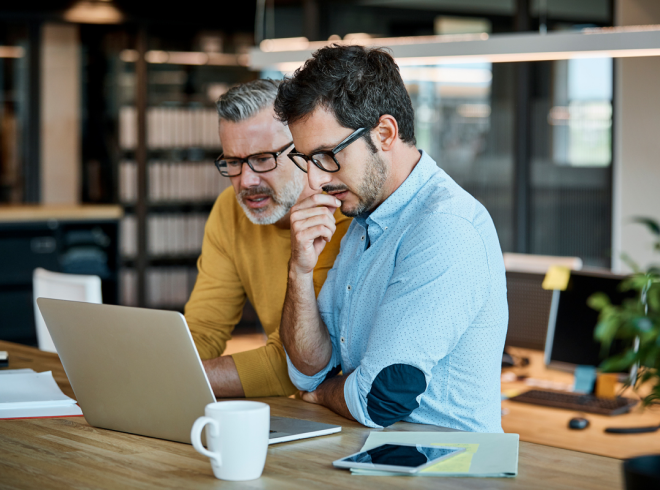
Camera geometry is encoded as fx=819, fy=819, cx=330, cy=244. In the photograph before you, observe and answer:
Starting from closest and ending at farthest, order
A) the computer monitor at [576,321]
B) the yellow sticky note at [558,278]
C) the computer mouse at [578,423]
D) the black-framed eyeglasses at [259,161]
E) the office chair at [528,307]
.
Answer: the black-framed eyeglasses at [259,161], the computer mouse at [578,423], the computer monitor at [576,321], the yellow sticky note at [558,278], the office chair at [528,307]

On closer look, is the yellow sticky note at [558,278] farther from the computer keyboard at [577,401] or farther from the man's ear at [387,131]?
the man's ear at [387,131]

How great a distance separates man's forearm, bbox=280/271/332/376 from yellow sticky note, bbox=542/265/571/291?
5.30ft

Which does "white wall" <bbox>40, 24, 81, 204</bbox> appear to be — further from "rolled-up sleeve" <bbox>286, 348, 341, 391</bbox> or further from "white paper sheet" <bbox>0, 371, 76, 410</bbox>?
"rolled-up sleeve" <bbox>286, 348, 341, 391</bbox>

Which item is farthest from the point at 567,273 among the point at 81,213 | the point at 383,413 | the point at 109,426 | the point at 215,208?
the point at 81,213

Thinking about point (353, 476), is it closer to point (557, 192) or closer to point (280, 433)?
point (280, 433)

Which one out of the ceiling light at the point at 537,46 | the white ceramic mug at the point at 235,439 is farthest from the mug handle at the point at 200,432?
the ceiling light at the point at 537,46

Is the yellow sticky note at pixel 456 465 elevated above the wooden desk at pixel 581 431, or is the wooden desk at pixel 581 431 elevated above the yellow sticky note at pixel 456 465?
the yellow sticky note at pixel 456 465

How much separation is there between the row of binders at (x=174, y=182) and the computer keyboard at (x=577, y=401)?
13.3 feet

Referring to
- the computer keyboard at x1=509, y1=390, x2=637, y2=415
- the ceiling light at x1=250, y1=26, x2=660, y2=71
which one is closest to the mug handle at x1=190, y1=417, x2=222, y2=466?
the ceiling light at x1=250, y1=26, x2=660, y2=71

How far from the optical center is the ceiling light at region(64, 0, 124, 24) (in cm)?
611

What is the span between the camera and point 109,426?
137 centimetres

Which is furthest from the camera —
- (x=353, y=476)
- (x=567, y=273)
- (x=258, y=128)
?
(x=567, y=273)

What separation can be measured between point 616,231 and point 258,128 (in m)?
3.36

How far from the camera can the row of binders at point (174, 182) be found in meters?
6.34
